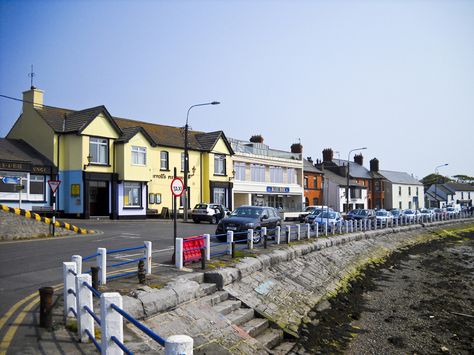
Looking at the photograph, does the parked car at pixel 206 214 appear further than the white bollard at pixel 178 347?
Yes

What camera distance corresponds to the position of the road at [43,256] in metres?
9.80

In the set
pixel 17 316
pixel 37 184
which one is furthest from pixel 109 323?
pixel 37 184

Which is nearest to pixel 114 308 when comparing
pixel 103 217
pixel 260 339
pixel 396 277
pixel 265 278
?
pixel 260 339

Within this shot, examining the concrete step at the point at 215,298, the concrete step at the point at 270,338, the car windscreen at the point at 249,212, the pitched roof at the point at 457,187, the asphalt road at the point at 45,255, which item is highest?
the pitched roof at the point at 457,187

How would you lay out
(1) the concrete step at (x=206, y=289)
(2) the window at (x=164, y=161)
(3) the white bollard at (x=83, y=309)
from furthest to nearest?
(2) the window at (x=164, y=161) < (1) the concrete step at (x=206, y=289) < (3) the white bollard at (x=83, y=309)

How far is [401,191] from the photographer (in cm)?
8075

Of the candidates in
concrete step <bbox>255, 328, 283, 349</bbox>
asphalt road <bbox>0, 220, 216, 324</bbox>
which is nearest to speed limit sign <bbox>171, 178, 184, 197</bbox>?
asphalt road <bbox>0, 220, 216, 324</bbox>

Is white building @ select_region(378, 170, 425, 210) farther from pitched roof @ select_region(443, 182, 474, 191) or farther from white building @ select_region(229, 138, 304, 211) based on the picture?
white building @ select_region(229, 138, 304, 211)

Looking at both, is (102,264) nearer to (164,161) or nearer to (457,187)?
(164,161)

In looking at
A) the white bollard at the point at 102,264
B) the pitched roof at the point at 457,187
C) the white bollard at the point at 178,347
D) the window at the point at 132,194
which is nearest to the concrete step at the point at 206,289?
the white bollard at the point at 102,264

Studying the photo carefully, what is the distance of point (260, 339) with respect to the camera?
10.2 m

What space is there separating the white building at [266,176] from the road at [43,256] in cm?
2471

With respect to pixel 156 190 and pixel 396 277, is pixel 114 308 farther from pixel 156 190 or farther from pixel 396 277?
pixel 156 190

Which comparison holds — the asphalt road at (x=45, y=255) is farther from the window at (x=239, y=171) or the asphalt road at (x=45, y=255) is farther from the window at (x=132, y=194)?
the window at (x=239, y=171)
